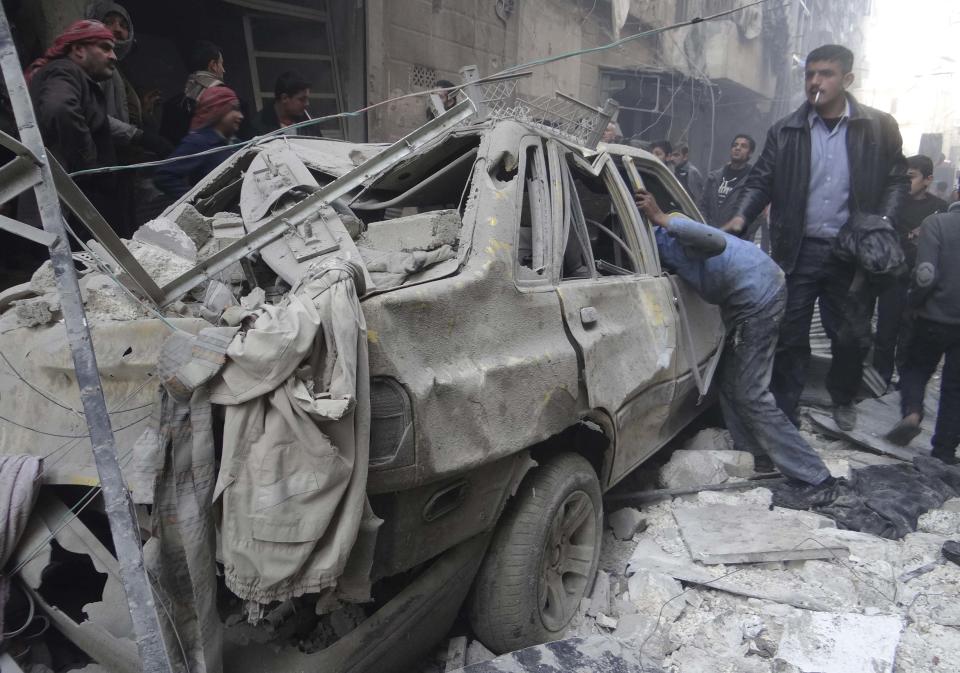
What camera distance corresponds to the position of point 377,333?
1.80 m

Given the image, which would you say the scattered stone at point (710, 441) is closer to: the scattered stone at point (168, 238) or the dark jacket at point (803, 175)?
the dark jacket at point (803, 175)

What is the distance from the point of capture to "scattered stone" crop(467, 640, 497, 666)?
2.29m

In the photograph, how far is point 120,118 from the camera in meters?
4.23

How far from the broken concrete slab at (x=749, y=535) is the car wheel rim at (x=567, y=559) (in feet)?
2.03

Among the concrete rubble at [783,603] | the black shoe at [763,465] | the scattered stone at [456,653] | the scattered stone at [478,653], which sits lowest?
the black shoe at [763,465]

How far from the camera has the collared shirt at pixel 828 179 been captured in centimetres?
433

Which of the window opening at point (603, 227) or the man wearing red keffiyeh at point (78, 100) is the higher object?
the man wearing red keffiyeh at point (78, 100)

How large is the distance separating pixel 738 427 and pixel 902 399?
1.29m

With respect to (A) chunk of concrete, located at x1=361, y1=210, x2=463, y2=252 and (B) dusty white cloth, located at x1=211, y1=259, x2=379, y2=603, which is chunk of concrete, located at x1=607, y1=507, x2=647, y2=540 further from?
(B) dusty white cloth, located at x1=211, y1=259, x2=379, y2=603

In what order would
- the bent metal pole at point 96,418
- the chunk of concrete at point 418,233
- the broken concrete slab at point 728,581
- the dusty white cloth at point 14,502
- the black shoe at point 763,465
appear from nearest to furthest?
the bent metal pole at point 96,418, the dusty white cloth at point 14,502, the chunk of concrete at point 418,233, the broken concrete slab at point 728,581, the black shoe at point 763,465

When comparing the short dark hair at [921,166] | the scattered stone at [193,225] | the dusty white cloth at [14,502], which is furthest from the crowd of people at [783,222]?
the dusty white cloth at [14,502]

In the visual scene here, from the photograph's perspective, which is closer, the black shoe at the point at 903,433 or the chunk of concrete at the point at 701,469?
the chunk of concrete at the point at 701,469

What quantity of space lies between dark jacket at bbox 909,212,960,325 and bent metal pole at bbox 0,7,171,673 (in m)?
4.57

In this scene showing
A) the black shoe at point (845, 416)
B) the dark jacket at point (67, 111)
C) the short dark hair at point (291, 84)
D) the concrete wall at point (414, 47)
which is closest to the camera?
the dark jacket at point (67, 111)
